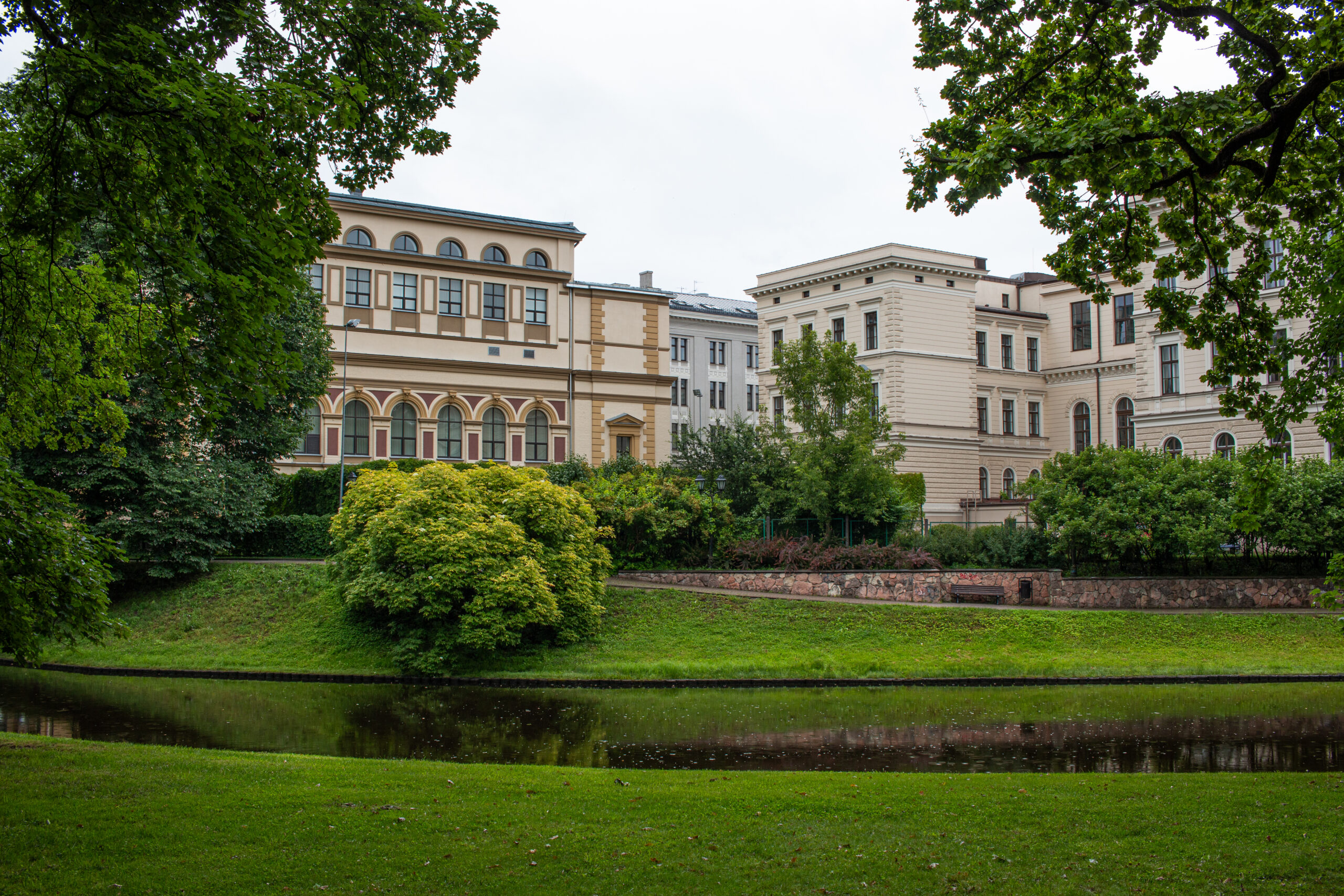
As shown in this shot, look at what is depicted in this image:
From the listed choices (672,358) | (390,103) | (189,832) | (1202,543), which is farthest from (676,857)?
(672,358)

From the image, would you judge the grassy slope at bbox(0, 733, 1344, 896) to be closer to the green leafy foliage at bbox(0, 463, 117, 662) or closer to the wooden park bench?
the green leafy foliage at bbox(0, 463, 117, 662)

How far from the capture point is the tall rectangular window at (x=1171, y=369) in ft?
156

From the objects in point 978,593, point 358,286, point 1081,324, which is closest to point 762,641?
point 978,593

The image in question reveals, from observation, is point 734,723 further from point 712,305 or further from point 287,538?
point 712,305

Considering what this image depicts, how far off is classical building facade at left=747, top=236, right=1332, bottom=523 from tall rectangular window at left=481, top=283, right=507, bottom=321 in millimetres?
13625

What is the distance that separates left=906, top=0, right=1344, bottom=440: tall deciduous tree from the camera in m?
9.84

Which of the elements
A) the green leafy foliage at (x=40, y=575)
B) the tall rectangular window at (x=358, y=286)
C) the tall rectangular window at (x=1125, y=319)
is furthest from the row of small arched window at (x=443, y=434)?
the tall rectangular window at (x=1125, y=319)

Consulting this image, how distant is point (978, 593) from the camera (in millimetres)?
29312

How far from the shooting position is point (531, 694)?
20.9m

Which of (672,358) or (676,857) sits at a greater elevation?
(672,358)

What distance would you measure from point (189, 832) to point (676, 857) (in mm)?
4020

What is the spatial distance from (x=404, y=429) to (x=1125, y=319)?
132 feet

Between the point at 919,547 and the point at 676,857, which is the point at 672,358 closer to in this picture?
the point at 919,547

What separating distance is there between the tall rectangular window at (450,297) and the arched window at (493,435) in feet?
14.7
